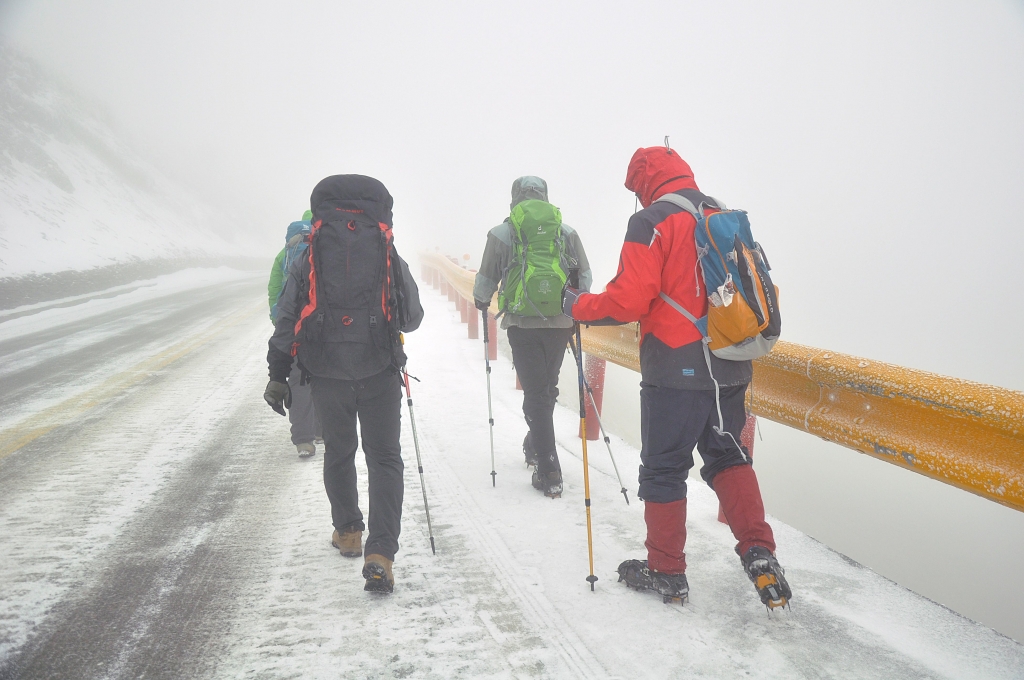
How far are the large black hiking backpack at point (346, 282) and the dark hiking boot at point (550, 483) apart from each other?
5.67 feet

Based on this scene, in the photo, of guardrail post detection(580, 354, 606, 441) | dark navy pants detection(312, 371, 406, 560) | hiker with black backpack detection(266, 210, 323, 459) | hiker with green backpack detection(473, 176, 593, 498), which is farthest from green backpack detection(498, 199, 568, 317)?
hiker with black backpack detection(266, 210, 323, 459)

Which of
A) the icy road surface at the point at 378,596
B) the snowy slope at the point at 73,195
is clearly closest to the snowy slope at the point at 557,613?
the icy road surface at the point at 378,596

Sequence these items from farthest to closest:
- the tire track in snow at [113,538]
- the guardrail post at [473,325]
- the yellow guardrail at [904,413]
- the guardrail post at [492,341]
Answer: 1. the guardrail post at [473,325]
2. the guardrail post at [492,341]
3. the tire track in snow at [113,538]
4. the yellow guardrail at [904,413]

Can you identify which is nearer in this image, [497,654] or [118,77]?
[497,654]

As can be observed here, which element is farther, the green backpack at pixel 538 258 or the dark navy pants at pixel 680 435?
the green backpack at pixel 538 258

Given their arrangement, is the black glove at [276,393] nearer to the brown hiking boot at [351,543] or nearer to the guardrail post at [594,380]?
the brown hiking boot at [351,543]

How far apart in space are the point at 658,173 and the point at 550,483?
2324 mm

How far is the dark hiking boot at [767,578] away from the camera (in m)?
2.75

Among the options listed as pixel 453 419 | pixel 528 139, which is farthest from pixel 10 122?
pixel 528 139

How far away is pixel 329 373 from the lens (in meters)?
3.20

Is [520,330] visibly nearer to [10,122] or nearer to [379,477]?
[379,477]

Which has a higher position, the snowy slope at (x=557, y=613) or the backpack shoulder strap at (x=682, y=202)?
the backpack shoulder strap at (x=682, y=202)

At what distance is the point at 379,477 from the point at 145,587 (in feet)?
4.18

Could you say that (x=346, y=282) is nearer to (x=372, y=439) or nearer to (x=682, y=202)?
(x=372, y=439)
